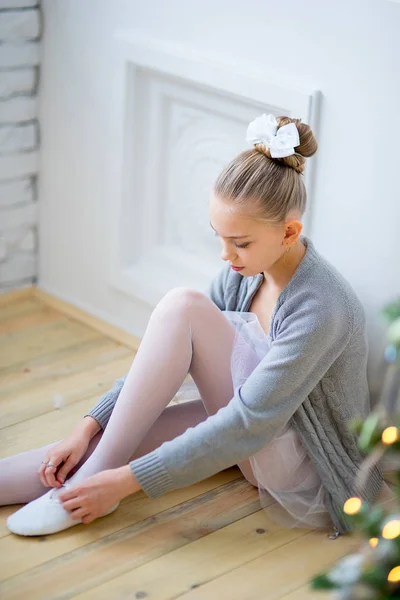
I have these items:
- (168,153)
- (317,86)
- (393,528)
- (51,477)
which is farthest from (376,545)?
(168,153)

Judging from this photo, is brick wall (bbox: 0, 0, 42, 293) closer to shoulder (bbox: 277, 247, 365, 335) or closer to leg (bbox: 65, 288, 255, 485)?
leg (bbox: 65, 288, 255, 485)

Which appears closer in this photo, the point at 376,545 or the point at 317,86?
the point at 376,545

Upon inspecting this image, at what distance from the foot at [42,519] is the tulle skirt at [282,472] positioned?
35 cm

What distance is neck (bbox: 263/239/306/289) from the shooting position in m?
1.58

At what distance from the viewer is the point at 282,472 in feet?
5.27

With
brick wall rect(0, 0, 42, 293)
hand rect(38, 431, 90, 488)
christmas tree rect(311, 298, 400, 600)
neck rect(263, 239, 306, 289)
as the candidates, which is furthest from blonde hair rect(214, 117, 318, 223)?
brick wall rect(0, 0, 42, 293)

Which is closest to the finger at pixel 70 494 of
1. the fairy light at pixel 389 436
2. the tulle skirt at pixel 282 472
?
the tulle skirt at pixel 282 472

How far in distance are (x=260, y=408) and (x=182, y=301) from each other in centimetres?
26

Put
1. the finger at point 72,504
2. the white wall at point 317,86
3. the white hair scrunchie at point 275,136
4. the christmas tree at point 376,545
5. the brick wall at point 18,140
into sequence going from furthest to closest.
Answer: the brick wall at point 18,140 < the white wall at point 317,86 < the finger at point 72,504 < the white hair scrunchie at point 275,136 < the christmas tree at point 376,545

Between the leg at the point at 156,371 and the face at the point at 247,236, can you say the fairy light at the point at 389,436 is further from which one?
the leg at the point at 156,371

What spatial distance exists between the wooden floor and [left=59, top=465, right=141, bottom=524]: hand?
1.9 inches

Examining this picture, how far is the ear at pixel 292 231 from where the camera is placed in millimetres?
1499

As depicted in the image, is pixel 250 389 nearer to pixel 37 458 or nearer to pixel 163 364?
pixel 163 364

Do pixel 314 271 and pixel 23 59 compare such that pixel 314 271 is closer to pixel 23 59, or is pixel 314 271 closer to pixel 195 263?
pixel 195 263
